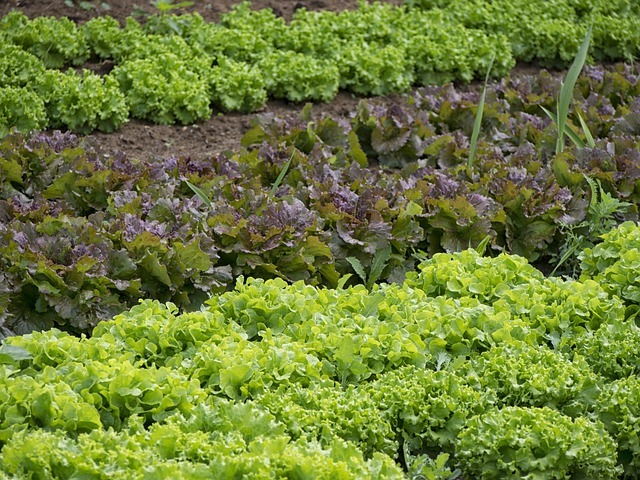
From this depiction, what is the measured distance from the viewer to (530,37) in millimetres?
10133

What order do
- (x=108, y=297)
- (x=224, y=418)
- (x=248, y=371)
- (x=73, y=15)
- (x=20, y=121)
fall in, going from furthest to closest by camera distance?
(x=73, y=15)
(x=20, y=121)
(x=108, y=297)
(x=248, y=371)
(x=224, y=418)

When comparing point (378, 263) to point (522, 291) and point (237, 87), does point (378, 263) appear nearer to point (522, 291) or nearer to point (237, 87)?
point (522, 291)

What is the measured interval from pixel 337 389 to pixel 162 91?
4576 millimetres

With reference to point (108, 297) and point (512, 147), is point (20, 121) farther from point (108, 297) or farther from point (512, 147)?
point (512, 147)

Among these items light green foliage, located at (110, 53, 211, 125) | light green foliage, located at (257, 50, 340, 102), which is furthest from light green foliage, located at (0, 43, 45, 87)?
light green foliage, located at (257, 50, 340, 102)

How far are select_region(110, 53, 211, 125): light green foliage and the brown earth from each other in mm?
109

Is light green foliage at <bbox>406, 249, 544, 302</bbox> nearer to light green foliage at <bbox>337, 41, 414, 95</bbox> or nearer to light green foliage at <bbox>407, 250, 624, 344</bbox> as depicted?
light green foliage at <bbox>407, 250, 624, 344</bbox>

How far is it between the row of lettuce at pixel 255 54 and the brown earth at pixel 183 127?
0.11 meters

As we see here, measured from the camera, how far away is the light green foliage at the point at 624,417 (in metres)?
3.87

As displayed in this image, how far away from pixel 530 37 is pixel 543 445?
7.35 meters

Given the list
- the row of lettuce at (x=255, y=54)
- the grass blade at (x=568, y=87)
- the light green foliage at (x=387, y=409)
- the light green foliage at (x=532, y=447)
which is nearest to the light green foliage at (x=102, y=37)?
the row of lettuce at (x=255, y=54)

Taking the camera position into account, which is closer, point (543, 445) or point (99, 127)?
point (543, 445)

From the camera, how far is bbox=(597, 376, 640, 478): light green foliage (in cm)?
387

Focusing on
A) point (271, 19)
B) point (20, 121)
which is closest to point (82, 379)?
point (20, 121)
